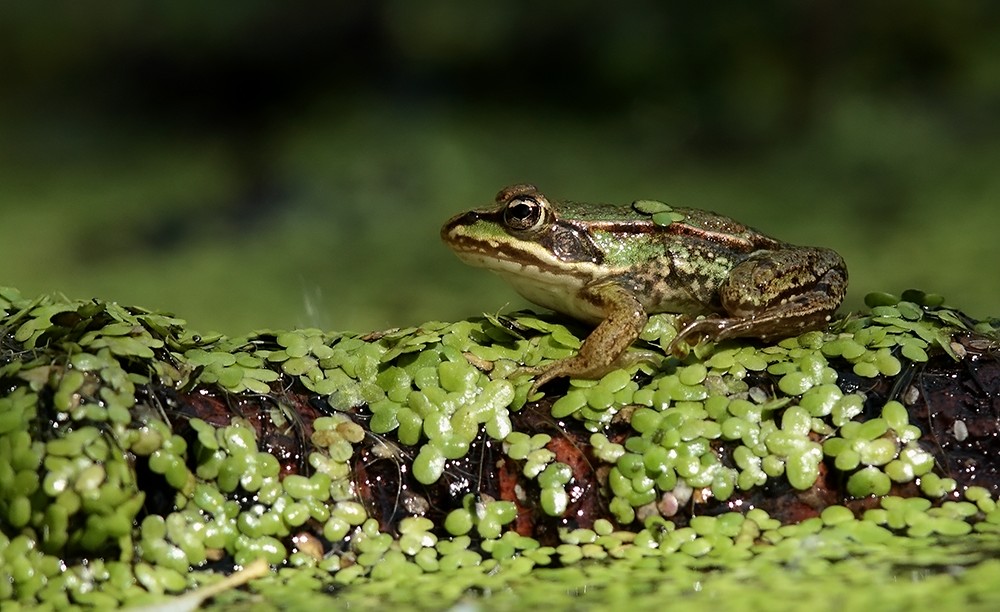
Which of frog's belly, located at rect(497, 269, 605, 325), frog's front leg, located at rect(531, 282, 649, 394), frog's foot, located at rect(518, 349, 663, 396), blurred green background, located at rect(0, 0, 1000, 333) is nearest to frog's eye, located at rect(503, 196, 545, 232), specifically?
frog's belly, located at rect(497, 269, 605, 325)

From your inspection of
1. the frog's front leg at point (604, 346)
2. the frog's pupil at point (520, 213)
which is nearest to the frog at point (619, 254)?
the frog's pupil at point (520, 213)

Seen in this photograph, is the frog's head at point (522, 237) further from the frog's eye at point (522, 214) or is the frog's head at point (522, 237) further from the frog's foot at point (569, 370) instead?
the frog's foot at point (569, 370)

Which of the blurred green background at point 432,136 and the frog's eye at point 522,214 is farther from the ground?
the blurred green background at point 432,136

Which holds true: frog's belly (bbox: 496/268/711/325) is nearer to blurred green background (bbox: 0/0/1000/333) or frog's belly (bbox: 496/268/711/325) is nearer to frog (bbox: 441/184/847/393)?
frog (bbox: 441/184/847/393)

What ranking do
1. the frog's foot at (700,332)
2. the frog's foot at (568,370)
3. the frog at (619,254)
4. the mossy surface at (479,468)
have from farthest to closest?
1. the frog at (619,254)
2. the frog's foot at (700,332)
3. the frog's foot at (568,370)
4. the mossy surface at (479,468)

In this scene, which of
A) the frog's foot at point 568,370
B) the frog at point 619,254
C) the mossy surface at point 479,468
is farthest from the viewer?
the frog at point 619,254

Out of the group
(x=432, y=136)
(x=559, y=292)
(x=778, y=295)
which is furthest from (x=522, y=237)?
(x=432, y=136)

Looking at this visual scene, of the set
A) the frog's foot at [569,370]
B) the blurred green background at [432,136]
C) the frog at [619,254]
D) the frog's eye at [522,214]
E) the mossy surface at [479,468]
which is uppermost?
the blurred green background at [432,136]

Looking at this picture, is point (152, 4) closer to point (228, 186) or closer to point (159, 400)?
point (228, 186)
